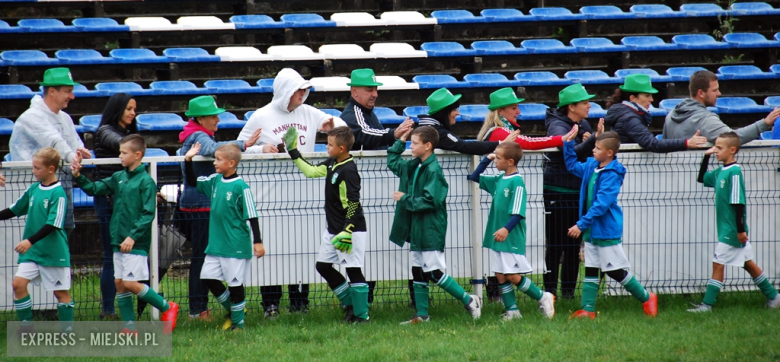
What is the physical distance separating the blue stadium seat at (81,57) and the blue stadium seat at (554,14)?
6.29 meters

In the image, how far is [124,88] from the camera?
410 inches

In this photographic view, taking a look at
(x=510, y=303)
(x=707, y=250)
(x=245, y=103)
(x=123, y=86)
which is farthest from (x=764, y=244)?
(x=123, y=86)

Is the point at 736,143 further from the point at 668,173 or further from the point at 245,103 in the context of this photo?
the point at 245,103

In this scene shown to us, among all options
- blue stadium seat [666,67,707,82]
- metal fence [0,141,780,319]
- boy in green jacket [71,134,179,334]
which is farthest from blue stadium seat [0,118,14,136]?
blue stadium seat [666,67,707,82]

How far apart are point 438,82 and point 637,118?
4336 mm

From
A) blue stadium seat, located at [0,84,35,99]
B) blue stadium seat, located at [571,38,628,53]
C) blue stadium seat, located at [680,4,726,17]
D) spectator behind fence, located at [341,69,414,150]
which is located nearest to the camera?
spectator behind fence, located at [341,69,414,150]

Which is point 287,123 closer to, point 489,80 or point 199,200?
point 199,200

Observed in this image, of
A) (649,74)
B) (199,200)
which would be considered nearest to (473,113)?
(649,74)

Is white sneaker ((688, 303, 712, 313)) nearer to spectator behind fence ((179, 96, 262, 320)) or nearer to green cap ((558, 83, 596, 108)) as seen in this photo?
green cap ((558, 83, 596, 108))

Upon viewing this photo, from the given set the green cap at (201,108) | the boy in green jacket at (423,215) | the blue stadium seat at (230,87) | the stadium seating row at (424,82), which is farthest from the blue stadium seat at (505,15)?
the green cap at (201,108)

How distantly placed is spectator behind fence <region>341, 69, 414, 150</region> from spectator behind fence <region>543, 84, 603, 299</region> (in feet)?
4.56

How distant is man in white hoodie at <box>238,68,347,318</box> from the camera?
22.7ft

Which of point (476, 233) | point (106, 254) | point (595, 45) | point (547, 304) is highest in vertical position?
point (595, 45)

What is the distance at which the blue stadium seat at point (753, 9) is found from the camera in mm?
12836
